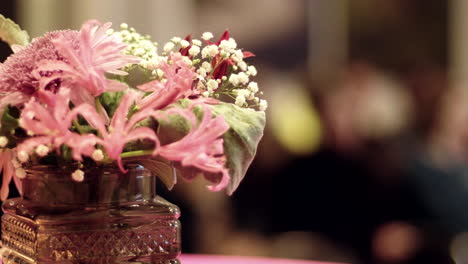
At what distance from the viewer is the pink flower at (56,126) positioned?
0.71 meters

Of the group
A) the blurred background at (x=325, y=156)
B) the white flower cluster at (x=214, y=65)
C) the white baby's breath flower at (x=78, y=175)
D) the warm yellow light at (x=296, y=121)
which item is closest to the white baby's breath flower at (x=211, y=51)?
the white flower cluster at (x=214, y=65)

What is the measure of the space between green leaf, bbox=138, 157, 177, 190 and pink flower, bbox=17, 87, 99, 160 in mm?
138

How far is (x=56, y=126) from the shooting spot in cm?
72

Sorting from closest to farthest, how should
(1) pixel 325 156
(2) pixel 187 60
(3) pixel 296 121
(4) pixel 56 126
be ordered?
1. (4) pixel 56 126
2. (2) pixel 187 60
3. (1) pixel 325 156
4. (3) pixel 296 121

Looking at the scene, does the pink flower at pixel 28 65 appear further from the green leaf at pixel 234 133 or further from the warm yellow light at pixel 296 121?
the warm yellow light at pixel 296 121

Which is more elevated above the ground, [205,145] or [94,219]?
[205,145]

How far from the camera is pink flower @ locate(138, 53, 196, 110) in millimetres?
766

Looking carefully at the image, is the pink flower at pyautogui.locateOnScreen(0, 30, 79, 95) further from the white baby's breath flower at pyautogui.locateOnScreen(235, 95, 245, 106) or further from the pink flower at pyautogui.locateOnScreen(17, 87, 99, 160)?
the white baby's breath flower at pyautogui.locateOnScreen(235, 95, 245, 106)

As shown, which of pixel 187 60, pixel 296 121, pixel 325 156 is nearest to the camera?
pixel 187 60

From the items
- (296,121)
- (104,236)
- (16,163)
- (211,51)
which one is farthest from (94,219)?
(296,121)

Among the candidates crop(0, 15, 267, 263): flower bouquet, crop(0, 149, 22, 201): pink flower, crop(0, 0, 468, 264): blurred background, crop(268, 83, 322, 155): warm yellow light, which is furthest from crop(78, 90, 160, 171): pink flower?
crop(268, 83, 322, 155): warm yellow light

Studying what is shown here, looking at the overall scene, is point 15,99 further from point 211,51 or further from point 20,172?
point 211,51

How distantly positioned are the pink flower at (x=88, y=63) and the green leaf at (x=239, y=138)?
12 centimetres

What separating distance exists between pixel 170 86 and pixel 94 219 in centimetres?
19
